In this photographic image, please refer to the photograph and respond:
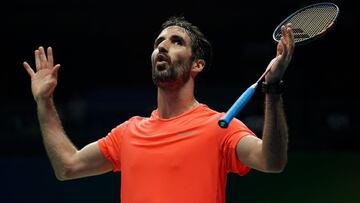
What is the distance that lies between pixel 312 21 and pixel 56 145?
3.76ft

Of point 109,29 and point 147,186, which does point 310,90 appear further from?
point 147,186

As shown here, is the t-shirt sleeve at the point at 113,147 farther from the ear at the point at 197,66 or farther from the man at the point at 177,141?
the ear at the point at 197,66

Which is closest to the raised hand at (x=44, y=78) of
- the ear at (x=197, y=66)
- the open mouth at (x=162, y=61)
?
the open mouth at (x=162, y=61)

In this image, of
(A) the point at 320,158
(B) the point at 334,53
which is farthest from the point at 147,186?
(B) the point at 334,53

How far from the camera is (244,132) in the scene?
2.56 metres

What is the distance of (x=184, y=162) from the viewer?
8.46 ft

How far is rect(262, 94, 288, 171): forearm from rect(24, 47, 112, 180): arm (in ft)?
2.68

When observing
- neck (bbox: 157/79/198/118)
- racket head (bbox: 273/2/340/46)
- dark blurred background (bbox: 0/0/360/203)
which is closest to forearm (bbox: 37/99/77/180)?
neck (bbox: 157/79/198/118)

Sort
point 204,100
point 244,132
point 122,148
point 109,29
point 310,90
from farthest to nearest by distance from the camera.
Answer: point 109,29 < point 310,90 < point 204,100 < point 122,148 < point 244,132

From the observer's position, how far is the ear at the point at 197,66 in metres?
2.85

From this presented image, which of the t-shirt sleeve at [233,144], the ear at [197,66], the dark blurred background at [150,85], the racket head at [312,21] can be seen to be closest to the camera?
the t-shirt sleeve at [233,144]

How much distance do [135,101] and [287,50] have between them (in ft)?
12.2

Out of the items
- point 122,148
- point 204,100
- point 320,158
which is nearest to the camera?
point 122,148

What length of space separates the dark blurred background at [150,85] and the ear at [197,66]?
198cm
